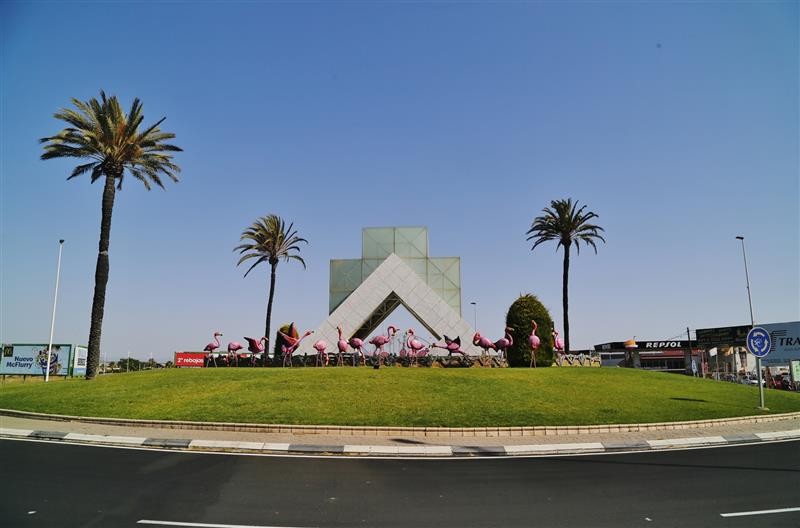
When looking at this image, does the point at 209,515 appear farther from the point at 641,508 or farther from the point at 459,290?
the point at 459,290

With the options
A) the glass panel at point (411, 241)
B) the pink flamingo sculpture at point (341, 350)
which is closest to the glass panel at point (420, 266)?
the glass panel at point (411, 241)

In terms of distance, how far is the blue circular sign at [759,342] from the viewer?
19.3 metres

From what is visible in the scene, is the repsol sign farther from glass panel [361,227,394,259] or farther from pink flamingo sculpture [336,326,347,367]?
pink flamingo sculpture [336,326,347,367]

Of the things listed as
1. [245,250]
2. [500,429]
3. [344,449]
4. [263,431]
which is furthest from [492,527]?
[245,250]

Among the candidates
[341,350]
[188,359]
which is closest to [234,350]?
[341,350]

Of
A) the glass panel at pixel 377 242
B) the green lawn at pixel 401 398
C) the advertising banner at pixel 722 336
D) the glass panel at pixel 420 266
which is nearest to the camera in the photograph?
the green lawn at pixel 401 398

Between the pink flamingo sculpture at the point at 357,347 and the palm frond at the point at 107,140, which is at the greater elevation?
the palm frond at the point at 107,140

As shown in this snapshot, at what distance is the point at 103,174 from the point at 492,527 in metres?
31.0

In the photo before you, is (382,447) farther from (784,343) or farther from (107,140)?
(784,343)

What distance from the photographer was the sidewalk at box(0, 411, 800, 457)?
1327 centimetres

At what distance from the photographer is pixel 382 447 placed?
13.3m

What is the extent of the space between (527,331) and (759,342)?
11.9 m

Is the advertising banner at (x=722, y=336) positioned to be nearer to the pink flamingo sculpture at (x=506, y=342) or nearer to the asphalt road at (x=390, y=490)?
the pink flamingo sculpture at (x=506, y=342)

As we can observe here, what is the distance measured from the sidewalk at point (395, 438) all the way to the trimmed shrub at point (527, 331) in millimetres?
12832
